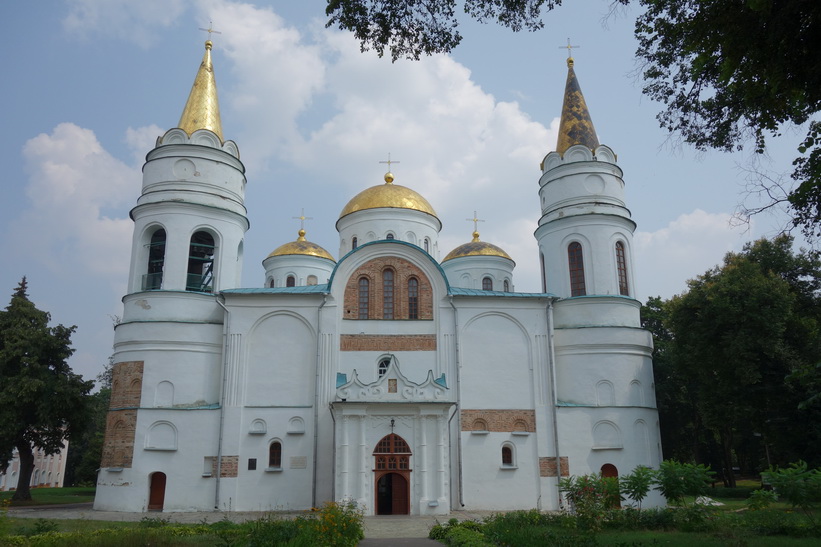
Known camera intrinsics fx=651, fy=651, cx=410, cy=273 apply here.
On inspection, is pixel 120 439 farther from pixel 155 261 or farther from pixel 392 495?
pixel 392 495

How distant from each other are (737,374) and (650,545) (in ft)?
47.6

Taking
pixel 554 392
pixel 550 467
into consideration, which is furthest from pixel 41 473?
pixel 554 392

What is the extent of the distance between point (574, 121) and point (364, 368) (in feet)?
45.6

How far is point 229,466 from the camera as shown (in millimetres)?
22203

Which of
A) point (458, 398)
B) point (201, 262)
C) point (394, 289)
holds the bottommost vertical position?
point (458, 398)

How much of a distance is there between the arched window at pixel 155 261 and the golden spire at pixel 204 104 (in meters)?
4.37

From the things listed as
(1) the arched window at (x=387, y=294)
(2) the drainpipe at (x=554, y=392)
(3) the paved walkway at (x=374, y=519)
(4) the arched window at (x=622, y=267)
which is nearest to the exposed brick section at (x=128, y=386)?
(3) the paved walkway at (x=374, y=519)

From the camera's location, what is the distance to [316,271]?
35.6 meters

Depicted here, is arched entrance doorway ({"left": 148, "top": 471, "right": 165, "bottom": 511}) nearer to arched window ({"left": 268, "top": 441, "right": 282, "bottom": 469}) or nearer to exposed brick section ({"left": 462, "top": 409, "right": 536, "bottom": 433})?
arched window ({"left": 268, "top": 441, "right": 282, "bottom": 469})

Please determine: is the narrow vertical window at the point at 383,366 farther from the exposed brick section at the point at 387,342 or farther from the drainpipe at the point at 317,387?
the drainpipe at the point at 317,387

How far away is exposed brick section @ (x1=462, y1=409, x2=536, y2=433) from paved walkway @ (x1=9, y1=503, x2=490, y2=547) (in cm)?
303

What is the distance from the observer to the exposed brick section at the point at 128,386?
22.8 meters

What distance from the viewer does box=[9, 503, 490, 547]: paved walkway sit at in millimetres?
14508

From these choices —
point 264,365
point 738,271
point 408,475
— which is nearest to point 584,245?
point 738,271
